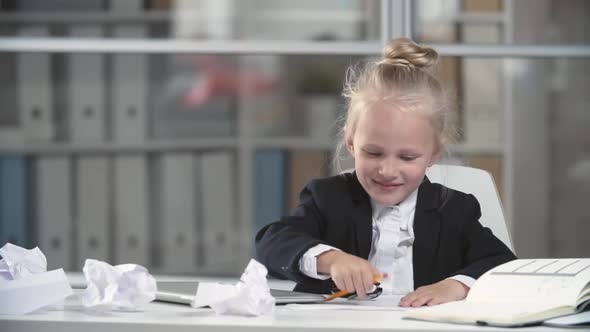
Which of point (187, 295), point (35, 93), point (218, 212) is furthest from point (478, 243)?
point (35, 93)

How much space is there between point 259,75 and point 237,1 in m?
0.27

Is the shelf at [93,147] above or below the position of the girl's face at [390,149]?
below

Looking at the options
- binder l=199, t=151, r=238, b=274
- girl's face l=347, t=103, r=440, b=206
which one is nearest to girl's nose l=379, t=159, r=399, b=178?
girl's face l=347, t=103, r=440, b=206

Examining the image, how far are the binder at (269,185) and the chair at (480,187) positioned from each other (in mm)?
1736

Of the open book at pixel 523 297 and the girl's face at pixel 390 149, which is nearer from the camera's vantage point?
the open book at pixel 523 297

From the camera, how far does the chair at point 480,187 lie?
5.50 ft

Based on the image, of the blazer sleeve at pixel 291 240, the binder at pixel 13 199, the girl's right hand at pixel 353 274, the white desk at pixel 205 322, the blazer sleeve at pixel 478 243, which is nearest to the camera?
the white desk at pixel 205 322

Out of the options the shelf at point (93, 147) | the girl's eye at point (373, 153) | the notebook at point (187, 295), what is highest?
the girl's eye at point (373, 153)

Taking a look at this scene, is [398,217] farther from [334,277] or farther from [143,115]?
[143,115]

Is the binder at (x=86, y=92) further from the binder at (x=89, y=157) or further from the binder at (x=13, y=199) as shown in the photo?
the binder at (x=13, y=199)

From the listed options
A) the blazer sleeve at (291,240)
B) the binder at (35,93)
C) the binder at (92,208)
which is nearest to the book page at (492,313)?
the blazer sleeve at (291,240)

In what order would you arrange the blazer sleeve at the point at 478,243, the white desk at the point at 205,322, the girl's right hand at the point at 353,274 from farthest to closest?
the blazer sleeve at the point at 478,243 → the girl's right hand at the point at 353,274 → the white desk at the point at 205,322

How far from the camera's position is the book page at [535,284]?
1068 millimetres

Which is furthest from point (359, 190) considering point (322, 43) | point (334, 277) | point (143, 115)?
point (143, 115)
